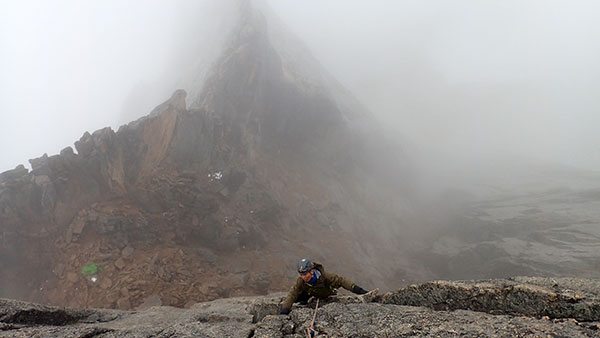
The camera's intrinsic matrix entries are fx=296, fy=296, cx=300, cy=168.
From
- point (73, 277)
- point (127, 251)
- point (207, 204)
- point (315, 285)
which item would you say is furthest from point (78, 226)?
point (315, 285)

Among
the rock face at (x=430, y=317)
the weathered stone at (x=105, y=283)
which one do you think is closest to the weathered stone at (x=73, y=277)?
the weathered stone at (x=105, y=283)

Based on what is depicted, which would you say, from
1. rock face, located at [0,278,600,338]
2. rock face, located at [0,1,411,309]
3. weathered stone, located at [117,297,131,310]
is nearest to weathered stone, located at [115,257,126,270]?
rock face, located at [0,1,411,309]

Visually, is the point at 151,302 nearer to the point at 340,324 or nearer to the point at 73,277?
the point at 73,277

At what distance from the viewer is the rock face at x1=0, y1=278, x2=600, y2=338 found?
465cm

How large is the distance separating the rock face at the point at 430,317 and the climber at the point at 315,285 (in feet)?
0.86

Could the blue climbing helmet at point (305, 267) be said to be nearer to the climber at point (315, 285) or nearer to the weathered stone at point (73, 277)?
the climber at point (315, 285)

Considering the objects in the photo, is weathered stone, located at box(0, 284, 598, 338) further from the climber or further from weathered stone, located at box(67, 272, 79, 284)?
weathered stone, located at box(67, 272, 79, 284)

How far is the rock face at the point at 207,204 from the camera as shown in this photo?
63.8ft

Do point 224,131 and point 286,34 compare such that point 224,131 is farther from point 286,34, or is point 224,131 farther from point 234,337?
point 286,34

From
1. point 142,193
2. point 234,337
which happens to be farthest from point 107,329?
point 142,193

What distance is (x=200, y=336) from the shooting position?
6219 millimetres

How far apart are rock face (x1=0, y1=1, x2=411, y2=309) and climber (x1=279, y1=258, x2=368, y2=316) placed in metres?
14.2

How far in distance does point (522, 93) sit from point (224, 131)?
478 ft

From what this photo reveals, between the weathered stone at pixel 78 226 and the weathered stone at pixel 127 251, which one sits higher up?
the weathered stone at pixel 78 226
